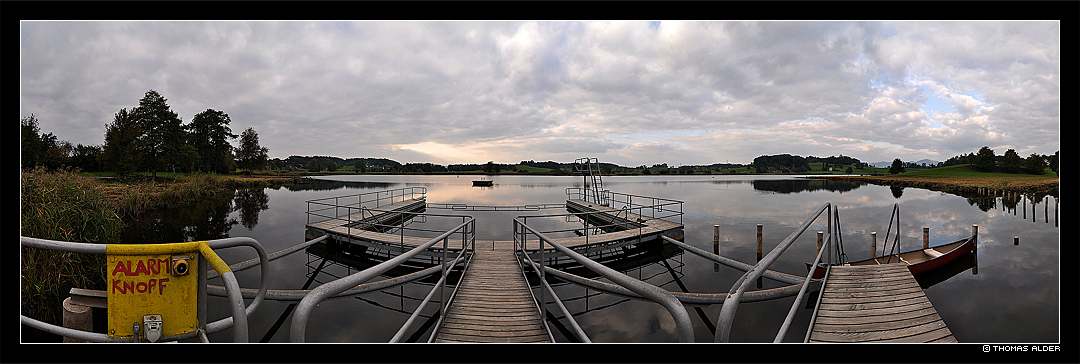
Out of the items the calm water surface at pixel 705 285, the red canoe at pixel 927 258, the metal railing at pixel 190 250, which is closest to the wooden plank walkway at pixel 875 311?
the calm water surface at pixel 705 285

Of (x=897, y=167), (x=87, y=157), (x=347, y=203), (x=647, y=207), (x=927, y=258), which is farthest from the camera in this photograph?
(x=897, y=167)

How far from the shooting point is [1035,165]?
57.9 m

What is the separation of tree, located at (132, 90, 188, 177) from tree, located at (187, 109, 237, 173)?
1729 cm

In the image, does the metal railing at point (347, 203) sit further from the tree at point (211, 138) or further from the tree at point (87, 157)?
the tree at point (211, 138)

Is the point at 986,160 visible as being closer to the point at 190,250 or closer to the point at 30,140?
the point at 190,250

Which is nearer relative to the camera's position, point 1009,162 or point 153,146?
point 153,146

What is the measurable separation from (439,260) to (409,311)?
302cm

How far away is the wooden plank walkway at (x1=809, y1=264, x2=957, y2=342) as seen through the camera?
4027mm

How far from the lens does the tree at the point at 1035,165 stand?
56.4 metres

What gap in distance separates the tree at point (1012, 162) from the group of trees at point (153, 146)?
11019 centimetres

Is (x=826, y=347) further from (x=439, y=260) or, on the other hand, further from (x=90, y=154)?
(x=90, y=154)

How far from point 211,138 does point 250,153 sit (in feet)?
48.2

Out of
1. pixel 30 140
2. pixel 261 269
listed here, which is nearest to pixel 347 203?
pixel 30 140
